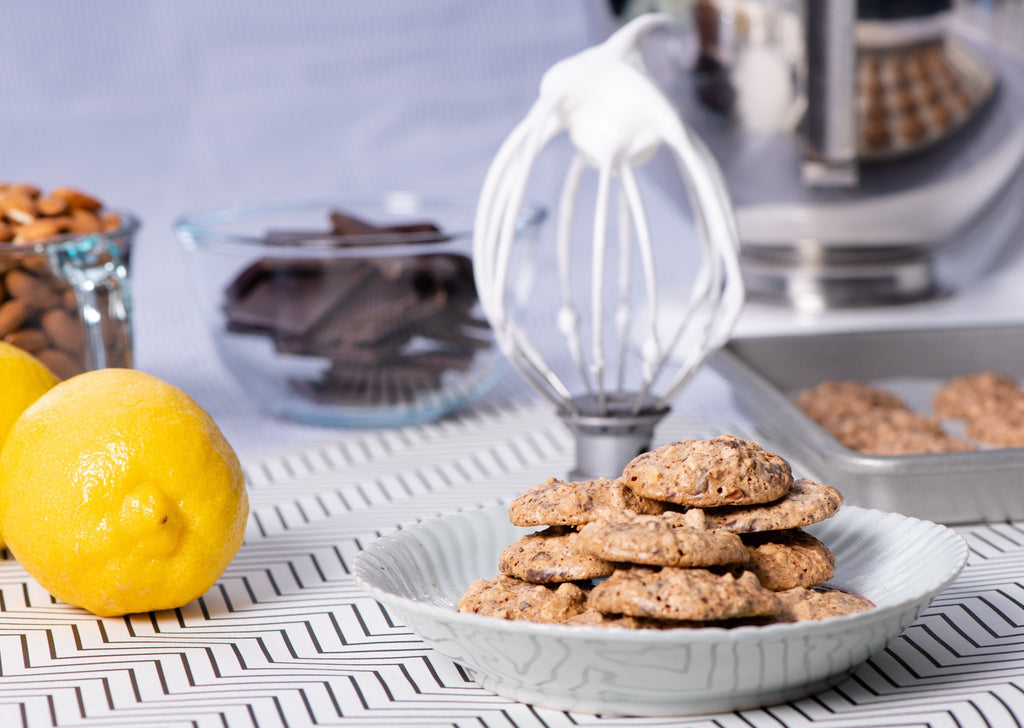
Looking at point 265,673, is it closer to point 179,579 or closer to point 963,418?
point 179,579

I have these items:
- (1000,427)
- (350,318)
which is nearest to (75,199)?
(350,318)

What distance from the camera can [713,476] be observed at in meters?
0.46

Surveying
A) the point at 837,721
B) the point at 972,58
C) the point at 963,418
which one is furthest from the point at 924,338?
the point at 837,721

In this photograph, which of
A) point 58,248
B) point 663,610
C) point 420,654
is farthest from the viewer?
point 58,248

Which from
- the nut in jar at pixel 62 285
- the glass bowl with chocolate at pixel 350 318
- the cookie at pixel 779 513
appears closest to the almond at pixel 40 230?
the nut in jar at pixel 62 285

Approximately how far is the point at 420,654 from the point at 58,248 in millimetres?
371

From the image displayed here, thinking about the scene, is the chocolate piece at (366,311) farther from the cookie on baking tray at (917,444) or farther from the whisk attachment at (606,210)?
the cookie on baking tray at (917,444)

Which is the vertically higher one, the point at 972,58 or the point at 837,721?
the point at 972,58

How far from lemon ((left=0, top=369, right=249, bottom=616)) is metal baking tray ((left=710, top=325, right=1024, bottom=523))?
0.99 feet

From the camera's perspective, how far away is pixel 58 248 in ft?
2.46

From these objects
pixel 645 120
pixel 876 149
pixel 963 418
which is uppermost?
pixel 645 120

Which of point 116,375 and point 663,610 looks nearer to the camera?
point 663,610

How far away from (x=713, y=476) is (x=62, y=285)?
0.46 m

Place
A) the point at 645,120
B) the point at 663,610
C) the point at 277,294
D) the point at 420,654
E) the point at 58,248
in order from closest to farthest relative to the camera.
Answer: the point at 663,610
the point at 420,654
the point at 645,120
the point at 58,248
the point at 277,294
